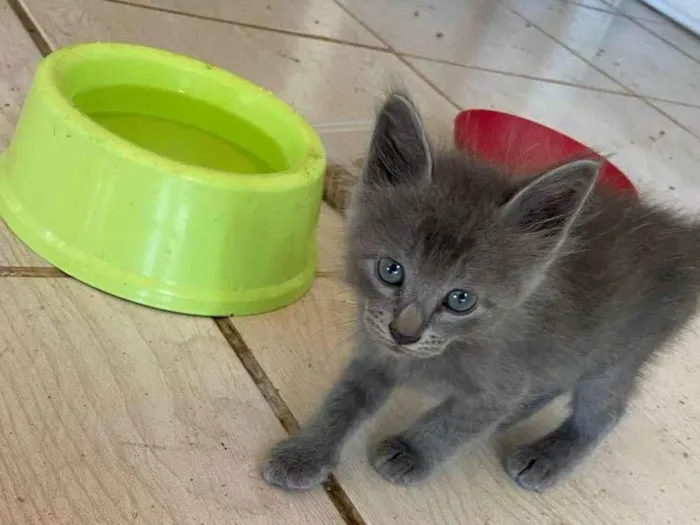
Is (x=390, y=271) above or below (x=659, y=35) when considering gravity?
above

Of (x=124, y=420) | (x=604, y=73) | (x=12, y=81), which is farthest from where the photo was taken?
(x=604, y=73)

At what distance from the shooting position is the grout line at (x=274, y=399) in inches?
40.9

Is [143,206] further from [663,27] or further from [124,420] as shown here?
[663,27]

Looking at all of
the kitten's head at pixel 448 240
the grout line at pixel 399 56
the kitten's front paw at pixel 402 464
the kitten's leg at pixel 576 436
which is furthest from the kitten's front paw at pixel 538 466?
the grout line at pixel 399 56

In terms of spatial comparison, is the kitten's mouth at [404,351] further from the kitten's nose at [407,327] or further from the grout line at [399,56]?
the grout line at [399,56]

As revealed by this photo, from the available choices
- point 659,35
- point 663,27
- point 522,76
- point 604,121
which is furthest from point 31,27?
point 663,27

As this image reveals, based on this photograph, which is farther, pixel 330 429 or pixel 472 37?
pixel 472 37

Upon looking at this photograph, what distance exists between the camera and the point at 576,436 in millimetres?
1210

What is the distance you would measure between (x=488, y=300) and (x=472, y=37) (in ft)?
6.19

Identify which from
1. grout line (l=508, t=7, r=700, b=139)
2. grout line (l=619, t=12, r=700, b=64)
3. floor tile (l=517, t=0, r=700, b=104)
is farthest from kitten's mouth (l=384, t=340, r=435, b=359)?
grout line (l=619, t=12, r=700, b=64)

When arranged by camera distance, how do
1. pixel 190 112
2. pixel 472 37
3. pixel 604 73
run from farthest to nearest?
1. pixel 604 73
2. pixel 472 37
3. pixel 190 112

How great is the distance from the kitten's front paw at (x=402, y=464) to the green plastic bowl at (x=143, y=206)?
32 centimetres

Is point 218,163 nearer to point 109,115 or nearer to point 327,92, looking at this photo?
point 109,115

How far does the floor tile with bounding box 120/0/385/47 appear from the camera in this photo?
2.19 meters
